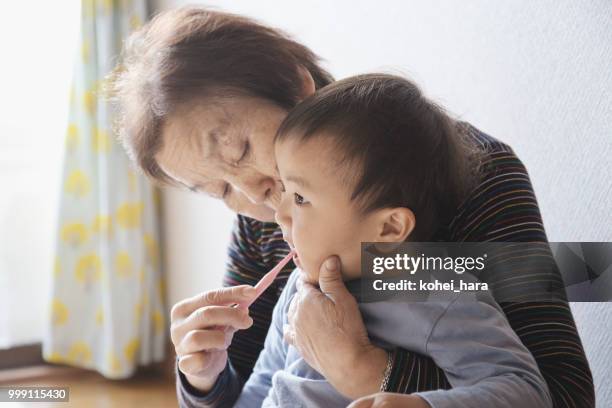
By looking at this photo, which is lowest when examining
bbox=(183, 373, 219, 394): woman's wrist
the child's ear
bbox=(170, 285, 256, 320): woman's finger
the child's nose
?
bbox=(183, 373, 219, 394): woman's wrist

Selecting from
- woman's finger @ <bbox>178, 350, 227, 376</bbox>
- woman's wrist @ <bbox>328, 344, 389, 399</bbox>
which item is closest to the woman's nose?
woman's finger @ <bbox>178, 350, 227, 376</bbox>

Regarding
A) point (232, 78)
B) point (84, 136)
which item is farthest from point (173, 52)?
point (84, 136)

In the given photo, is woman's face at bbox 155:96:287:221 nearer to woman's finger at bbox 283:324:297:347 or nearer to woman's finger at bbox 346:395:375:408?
woman's finger at bbox 283:324:297:347

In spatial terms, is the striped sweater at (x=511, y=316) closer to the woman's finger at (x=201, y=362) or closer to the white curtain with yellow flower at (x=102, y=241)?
the woman's finger at (x=201, y=362)

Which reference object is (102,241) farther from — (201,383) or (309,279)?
(309,279)

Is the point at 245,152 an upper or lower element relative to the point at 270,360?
upper

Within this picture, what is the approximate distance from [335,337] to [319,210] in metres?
0.17

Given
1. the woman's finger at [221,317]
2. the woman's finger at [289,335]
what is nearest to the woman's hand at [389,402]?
the woman's finger at [289,335]

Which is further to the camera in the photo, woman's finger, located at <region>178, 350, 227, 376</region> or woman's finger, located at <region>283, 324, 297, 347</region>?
woman's finger, located at <region>178, 350, 227, 376</region>

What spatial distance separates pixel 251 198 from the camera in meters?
1.30

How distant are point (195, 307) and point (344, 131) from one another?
1.32 ft

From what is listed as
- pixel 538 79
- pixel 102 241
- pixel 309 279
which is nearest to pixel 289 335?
pixel 309 279

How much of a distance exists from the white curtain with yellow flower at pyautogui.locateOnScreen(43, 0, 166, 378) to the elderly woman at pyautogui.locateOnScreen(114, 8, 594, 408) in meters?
1.57

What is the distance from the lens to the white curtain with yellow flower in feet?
9.65
